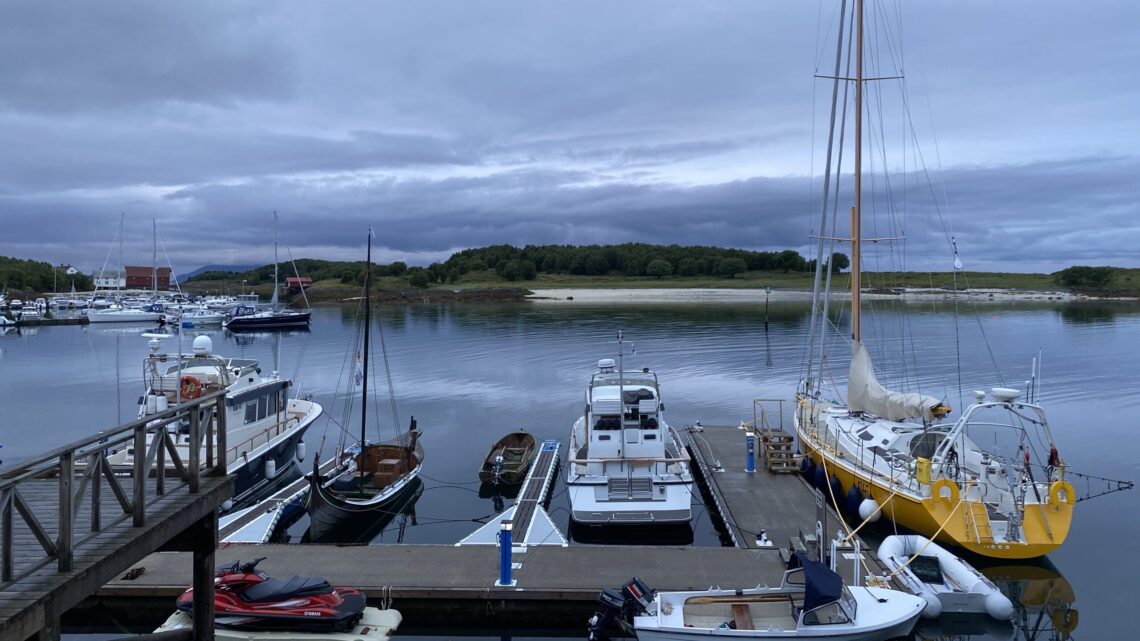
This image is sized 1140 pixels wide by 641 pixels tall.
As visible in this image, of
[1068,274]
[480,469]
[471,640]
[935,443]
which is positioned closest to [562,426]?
[480,469]

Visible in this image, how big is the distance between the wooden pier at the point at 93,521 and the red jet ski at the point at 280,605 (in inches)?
68.4

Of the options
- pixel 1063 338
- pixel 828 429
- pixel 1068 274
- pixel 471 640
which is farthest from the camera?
pixel 1068 274

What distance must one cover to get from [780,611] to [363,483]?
38.6 feet

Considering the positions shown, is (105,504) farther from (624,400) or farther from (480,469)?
(480,469)

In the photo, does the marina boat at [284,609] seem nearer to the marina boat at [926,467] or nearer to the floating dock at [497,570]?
the floating dock at [497,570]

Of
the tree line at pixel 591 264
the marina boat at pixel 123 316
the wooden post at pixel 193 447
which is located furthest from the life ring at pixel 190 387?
the tree line at pixel 591 264

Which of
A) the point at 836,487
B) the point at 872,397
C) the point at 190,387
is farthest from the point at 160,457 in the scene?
the point at 872,397

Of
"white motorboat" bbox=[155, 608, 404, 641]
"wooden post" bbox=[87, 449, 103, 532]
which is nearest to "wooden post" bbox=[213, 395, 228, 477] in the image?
"wooden post" bbox=[87, 449, 103, 532]

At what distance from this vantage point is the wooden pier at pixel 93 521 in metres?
6.54

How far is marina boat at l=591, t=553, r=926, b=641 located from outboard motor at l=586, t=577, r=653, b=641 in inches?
0.6

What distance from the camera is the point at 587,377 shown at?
149ft

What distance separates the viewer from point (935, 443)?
741 inches

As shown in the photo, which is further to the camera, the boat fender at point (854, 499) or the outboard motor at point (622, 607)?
the boat fender at point (854, 499)

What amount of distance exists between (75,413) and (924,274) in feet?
550
